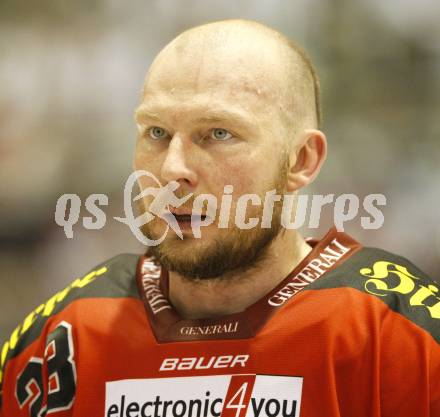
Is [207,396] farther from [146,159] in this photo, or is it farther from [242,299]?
[146,159]

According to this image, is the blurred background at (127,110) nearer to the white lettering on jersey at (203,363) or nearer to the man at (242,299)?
the man at (242,299)

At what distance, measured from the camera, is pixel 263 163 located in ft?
4.15

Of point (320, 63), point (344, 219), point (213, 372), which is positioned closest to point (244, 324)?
point (213, 372)

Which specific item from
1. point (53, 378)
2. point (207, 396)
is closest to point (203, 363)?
point (207, 396)

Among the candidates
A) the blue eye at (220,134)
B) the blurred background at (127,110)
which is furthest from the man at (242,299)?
the blurred background at (127,110)

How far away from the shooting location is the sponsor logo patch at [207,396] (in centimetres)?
121

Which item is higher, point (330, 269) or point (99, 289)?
point (330, 269)

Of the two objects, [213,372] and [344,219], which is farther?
[344,219]

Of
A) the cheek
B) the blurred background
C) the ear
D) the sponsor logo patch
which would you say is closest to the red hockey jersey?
the sponsor logo patch

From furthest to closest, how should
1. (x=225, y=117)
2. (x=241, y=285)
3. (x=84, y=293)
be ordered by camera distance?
(x=84, y=293) → (x=241, y=285) → (x=225, y=117)

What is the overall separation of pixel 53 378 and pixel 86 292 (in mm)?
181

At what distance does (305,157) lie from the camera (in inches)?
53.7

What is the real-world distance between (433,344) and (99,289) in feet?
2.12

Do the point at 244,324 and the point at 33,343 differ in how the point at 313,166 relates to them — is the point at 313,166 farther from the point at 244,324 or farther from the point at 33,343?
Answer: the point at 33,343
